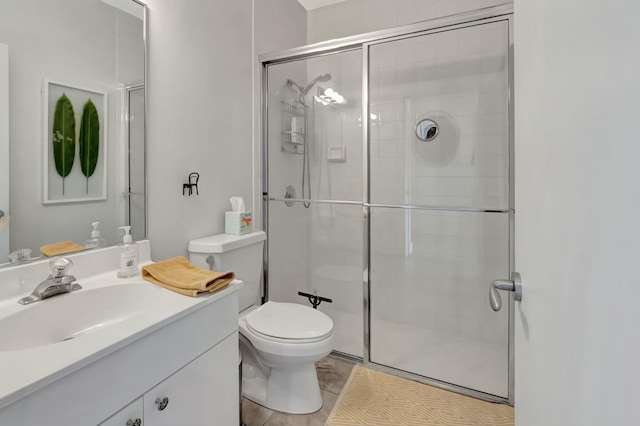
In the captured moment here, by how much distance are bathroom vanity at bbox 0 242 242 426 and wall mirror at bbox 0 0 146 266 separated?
5.8 inches

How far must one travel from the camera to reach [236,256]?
1716mm

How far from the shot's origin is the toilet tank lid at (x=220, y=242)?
161 cm

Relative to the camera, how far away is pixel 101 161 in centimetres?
128

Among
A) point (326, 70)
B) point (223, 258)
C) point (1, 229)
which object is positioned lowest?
point (223, 258)

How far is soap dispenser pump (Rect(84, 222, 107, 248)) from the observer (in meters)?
1.25

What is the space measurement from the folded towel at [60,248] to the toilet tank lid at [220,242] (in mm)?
485

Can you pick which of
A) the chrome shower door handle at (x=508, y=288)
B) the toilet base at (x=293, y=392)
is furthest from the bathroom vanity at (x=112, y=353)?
the chrome shower door handle at (x=508, y=288)

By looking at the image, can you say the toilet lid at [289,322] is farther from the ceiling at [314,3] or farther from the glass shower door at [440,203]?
the ceiling at [314,3]

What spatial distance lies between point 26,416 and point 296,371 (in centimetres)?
117

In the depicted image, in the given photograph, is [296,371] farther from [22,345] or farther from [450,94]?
[450,94]

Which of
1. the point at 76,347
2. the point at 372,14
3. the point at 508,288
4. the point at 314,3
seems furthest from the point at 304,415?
the point at 314,3

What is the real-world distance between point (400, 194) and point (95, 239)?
1693 mm

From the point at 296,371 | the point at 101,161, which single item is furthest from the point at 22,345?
the point at 296,371
